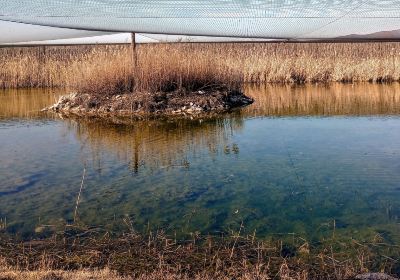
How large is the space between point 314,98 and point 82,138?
18.6 feet

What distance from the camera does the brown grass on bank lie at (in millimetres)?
9141

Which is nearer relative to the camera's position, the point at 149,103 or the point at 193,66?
the point at 149,103

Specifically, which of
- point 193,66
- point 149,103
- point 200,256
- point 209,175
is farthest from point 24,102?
point 200,256

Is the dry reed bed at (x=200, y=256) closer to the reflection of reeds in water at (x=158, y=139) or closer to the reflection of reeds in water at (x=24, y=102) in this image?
the reflection of reeds in water at (x=158, y=139)

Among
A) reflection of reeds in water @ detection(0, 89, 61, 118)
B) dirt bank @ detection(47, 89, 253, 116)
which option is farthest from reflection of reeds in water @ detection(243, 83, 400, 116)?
reflection of reeds in water @ detection(0, 89, 61, 118)

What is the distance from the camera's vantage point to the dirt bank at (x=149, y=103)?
8430mm

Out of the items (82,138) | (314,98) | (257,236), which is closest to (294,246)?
(257,236)

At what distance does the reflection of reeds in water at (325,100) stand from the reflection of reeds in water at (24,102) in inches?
155

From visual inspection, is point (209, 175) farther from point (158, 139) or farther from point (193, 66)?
point (193, 66)

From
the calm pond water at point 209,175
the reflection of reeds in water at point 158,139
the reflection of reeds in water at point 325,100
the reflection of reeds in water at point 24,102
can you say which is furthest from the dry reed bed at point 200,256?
the reflection of reeds in water at point 24,102

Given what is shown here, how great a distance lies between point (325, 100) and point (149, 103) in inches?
145

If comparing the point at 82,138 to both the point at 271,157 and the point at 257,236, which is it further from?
the point at 257,236

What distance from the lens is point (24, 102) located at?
33.0 feet

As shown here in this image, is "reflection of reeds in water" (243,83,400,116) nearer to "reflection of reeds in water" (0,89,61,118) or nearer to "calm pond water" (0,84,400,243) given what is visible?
"calm pond water" (0,84,400,243)
